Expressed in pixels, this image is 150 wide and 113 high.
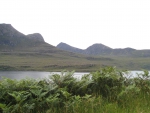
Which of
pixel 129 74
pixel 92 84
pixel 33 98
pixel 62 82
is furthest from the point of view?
pixel 129 74

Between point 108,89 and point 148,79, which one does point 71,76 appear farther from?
point 148,79

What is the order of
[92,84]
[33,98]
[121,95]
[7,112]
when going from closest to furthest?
[7,112] → [33,98] → [121,95] → [92,84]

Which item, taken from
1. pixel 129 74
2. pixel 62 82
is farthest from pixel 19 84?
pixel 129 74

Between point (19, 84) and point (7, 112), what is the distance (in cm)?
119

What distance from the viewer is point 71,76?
7402 mm

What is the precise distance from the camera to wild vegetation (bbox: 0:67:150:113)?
5418 millimetres

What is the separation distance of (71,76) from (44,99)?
190cm

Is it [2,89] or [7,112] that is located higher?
[2,89]

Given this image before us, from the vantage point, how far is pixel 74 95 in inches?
238

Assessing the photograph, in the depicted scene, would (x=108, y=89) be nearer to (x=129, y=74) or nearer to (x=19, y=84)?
(x=129, y=74)

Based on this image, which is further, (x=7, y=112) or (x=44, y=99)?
(x=44, y=99)

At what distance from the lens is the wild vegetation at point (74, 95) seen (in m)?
→ 5.42

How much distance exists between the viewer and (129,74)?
27.0 ft

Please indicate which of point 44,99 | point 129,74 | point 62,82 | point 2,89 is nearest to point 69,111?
point 44,99
